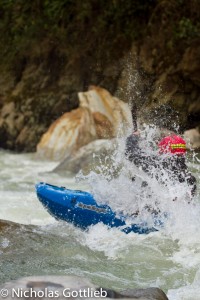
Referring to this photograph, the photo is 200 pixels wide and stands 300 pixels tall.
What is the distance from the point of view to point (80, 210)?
5.92m

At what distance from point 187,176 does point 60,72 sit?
806 cm

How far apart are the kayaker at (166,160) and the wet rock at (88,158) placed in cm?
316

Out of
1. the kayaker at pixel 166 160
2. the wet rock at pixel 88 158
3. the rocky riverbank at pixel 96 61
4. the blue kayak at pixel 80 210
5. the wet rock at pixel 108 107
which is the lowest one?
the blue kayak at pixel 80 210

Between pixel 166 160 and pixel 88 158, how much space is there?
154 inches

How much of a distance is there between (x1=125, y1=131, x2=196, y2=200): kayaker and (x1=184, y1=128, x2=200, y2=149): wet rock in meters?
4.97

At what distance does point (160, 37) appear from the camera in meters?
12.2

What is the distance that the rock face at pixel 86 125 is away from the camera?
1073cm

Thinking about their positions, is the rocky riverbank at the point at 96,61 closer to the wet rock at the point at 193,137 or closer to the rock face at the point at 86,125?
the wet rock at the point at 193,137

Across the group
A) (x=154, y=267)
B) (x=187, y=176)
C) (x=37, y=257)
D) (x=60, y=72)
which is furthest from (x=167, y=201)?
(x=60, y=72)

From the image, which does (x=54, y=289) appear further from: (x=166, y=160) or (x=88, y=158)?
(x=88, y=158)

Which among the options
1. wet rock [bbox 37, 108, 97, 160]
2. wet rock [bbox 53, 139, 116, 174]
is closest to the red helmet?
wet rock [bbox 53, 139, 116, 174]

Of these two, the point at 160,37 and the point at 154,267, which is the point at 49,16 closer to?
the point at 160,37

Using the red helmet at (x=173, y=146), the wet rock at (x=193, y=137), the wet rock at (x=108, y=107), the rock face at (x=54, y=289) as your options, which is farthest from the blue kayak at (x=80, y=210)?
the wet rock at (x=193, y=137)

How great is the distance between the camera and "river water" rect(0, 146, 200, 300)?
4289mm
